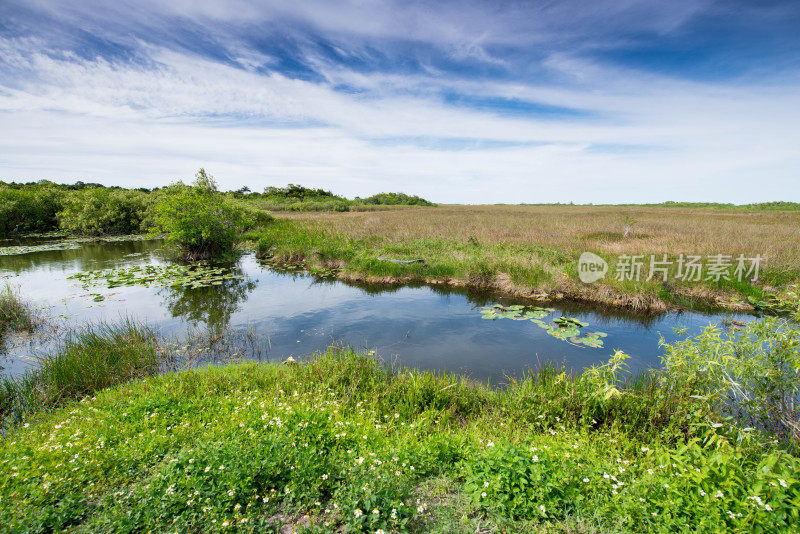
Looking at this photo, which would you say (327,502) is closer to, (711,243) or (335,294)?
(335,294)

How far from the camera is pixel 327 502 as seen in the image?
316 cm

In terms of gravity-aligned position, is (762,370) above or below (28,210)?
below

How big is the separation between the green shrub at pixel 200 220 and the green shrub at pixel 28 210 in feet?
77.9

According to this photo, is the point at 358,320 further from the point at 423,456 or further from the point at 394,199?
the point at 394,199

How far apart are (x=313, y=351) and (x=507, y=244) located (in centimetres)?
1163

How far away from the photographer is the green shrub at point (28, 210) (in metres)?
29.0

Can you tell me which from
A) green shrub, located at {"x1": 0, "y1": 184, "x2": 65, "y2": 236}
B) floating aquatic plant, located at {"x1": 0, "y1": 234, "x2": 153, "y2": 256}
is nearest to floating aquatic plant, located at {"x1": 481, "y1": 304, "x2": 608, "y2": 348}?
floating aquatic plant, located at {"x1": 0, "y1": 234, "x2": 153, "y2": 256}

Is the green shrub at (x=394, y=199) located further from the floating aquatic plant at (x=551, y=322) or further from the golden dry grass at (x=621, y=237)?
the floating aquatic plant at (x=551, y=322)

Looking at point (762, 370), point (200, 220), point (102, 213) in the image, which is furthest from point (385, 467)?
point (102, 213)

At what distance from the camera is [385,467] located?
3.30 m

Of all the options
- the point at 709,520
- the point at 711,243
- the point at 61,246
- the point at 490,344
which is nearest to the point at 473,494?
the point at 709,520

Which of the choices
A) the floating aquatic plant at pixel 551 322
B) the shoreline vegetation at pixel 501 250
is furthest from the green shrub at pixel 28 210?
the floating aquatic plant at pixel 551 322

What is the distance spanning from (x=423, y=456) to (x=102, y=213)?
37.9m

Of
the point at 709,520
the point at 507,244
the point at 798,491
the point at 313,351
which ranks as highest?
the point at 507,244
